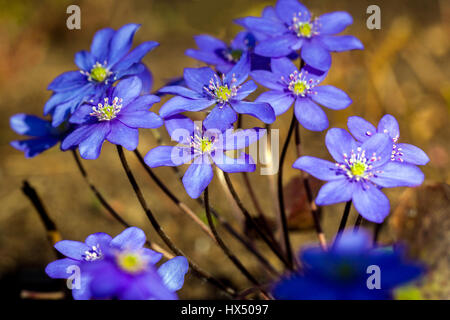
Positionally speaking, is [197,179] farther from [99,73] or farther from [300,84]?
[99,73]

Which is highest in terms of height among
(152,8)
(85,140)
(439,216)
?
(152,8)

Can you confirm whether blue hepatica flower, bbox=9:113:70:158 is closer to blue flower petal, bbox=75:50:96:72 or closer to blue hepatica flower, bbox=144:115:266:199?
blue flower petal, bbox=75:50:96:72

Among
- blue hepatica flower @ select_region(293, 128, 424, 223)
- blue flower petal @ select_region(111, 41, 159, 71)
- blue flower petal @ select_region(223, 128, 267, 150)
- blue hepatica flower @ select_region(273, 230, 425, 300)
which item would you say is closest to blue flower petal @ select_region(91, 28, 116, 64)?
blue flower petal @ select_region(111, 41, 159, 71)

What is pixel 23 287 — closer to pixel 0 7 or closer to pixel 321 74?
pixel 321 74

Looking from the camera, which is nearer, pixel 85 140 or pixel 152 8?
pixel 85 140

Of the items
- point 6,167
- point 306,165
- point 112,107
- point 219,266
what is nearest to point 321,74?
point 306,165

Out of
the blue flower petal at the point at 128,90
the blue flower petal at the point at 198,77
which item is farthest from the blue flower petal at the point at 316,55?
the blue flower petal at the point at 128,90
